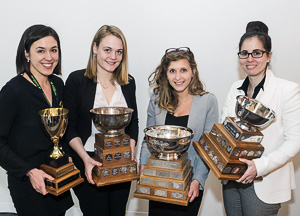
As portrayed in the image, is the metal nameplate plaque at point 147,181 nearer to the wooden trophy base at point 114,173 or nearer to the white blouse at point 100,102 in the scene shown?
the wooden trophy base at point 114,173

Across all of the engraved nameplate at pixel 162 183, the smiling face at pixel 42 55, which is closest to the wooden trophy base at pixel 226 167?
the engraved nameplate at pixel 162 183

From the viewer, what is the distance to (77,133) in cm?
174

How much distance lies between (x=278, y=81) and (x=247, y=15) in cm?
102

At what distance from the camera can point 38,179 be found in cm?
142

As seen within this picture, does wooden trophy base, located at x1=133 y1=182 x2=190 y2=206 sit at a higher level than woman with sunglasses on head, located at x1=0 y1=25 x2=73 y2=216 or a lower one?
lower

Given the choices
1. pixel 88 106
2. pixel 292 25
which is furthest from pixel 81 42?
pixel 292 25

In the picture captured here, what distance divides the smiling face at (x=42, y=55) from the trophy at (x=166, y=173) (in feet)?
2.42

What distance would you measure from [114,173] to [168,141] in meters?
0.41

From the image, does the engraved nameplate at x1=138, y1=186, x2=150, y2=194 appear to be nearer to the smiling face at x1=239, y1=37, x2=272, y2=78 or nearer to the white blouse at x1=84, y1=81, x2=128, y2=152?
the white blouse at x1=84, y1=81, x2=128, y2=152

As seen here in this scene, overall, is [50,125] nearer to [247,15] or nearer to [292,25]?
[247,15]

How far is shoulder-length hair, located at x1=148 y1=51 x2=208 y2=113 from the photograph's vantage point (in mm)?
1727

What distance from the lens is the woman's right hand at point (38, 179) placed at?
1.41 meters

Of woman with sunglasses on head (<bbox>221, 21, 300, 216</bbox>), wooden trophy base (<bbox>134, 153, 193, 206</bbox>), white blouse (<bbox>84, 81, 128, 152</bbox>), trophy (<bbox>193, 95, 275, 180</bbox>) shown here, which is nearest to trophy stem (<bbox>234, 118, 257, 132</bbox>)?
trophy (<bbox>193, 95, 275, 180</bbox>)

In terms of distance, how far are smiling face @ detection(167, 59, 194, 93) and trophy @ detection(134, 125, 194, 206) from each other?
1.24ft
